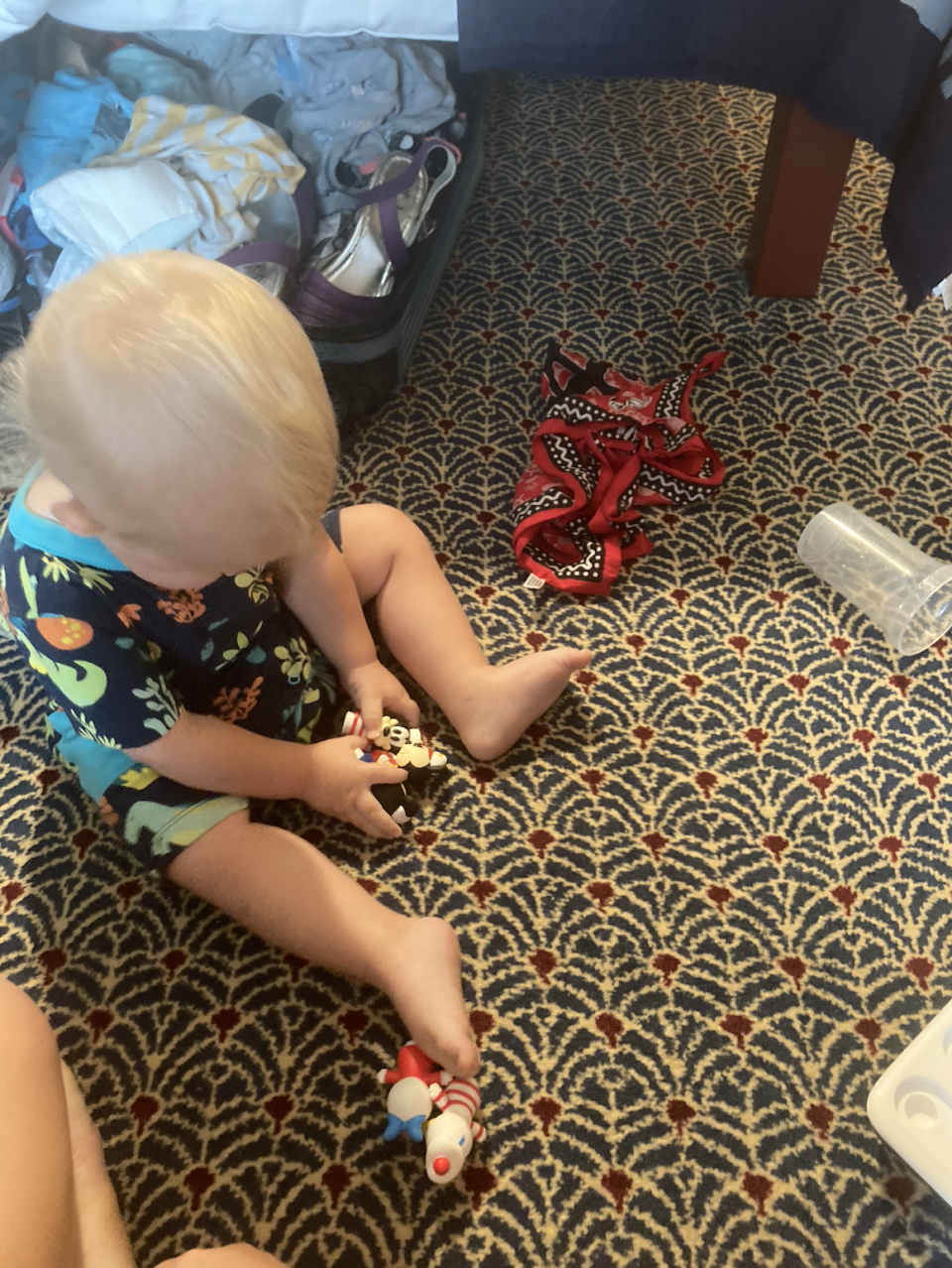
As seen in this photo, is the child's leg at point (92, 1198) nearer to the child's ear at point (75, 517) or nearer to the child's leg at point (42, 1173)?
the child's leg at point (42, 1173)

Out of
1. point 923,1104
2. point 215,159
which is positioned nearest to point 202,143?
point 215,159

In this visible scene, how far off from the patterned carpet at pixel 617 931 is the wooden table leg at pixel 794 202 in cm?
22

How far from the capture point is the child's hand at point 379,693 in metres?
0.85

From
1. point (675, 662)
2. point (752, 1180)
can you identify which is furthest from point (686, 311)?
point (752, 1180)

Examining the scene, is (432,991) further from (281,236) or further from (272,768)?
(281,236)

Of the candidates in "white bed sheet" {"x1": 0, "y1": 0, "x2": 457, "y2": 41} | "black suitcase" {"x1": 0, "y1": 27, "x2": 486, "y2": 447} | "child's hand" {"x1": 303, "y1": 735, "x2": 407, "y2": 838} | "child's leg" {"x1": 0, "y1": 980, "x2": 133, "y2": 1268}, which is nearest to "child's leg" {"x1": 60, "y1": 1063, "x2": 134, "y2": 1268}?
"child's leg" {"x1": 0, "y1": 980, "x2": 133, "y2": 1268}

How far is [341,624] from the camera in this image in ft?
2.77

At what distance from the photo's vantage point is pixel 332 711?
34.6 inches

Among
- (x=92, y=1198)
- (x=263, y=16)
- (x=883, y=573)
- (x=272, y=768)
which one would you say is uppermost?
(x=263, y=16)

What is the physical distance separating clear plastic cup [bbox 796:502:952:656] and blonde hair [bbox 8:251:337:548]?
0.64m

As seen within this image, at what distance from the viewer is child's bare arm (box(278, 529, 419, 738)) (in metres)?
0.82

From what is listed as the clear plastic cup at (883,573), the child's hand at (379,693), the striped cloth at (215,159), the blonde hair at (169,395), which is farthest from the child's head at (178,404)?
the clear plastic cup at (883,573)

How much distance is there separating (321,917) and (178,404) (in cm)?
39

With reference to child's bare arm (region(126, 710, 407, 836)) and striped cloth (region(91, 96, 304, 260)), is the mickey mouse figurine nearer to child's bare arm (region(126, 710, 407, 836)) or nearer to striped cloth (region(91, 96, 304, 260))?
child's bare arm (region(126, 710, 407, 836))
